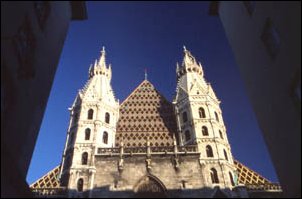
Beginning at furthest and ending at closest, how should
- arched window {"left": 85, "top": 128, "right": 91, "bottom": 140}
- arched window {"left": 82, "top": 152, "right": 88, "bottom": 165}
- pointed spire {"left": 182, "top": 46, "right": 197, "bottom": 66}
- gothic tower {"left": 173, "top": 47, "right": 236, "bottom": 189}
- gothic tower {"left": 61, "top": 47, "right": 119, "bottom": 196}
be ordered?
1. pointed spire {"left": 182, "top": 46, "right": 197, "bottom": 66}
2. arched window {"left": 85, "top": 128, "right": 91, "bottom": 140}
3. arched window {"left": 82, "top": 152, "right": 88, "bottom": 165}
4. gothic tower {"left": 173, "top": 47, "right": 236, "bottom": 189}
5. gothic tower {"left": 61, "top": 47, "right": 119, "bottom": 196}

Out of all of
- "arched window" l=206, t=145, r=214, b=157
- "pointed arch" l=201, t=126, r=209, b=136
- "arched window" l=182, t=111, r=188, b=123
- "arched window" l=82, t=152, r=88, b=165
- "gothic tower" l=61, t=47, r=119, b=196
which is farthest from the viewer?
"arched window" l=182, t=111, r=188, b=123

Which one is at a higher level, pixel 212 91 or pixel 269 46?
pixel 212 91

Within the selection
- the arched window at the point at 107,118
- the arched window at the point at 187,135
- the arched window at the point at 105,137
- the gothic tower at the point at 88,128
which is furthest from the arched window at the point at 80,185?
the arched window at the point at 187,135

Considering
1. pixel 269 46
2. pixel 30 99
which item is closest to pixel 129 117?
pixel 30 99

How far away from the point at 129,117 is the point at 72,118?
5.22 meters

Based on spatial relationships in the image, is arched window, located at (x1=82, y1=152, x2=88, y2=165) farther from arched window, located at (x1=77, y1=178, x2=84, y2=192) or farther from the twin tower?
arched window, located at (x1=77, y1=178, x2=84, y2=192)

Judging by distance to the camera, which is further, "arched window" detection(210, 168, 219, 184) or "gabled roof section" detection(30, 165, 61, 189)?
"gabled roof section" detection(30, 165, 61, 189)

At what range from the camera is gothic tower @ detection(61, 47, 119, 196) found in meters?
23.6

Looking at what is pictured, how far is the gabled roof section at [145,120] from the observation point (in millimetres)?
28141

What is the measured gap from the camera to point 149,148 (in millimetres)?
25031

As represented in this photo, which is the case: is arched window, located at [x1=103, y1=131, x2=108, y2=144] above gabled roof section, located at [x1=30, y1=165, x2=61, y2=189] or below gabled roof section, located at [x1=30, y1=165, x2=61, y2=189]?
above

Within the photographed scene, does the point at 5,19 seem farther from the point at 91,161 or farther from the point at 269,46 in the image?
the point at 91,161

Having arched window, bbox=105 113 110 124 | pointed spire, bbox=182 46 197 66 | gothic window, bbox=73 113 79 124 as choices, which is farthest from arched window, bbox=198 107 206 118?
gothic window, bbox=73 113 79 124

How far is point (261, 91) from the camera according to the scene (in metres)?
14.1
